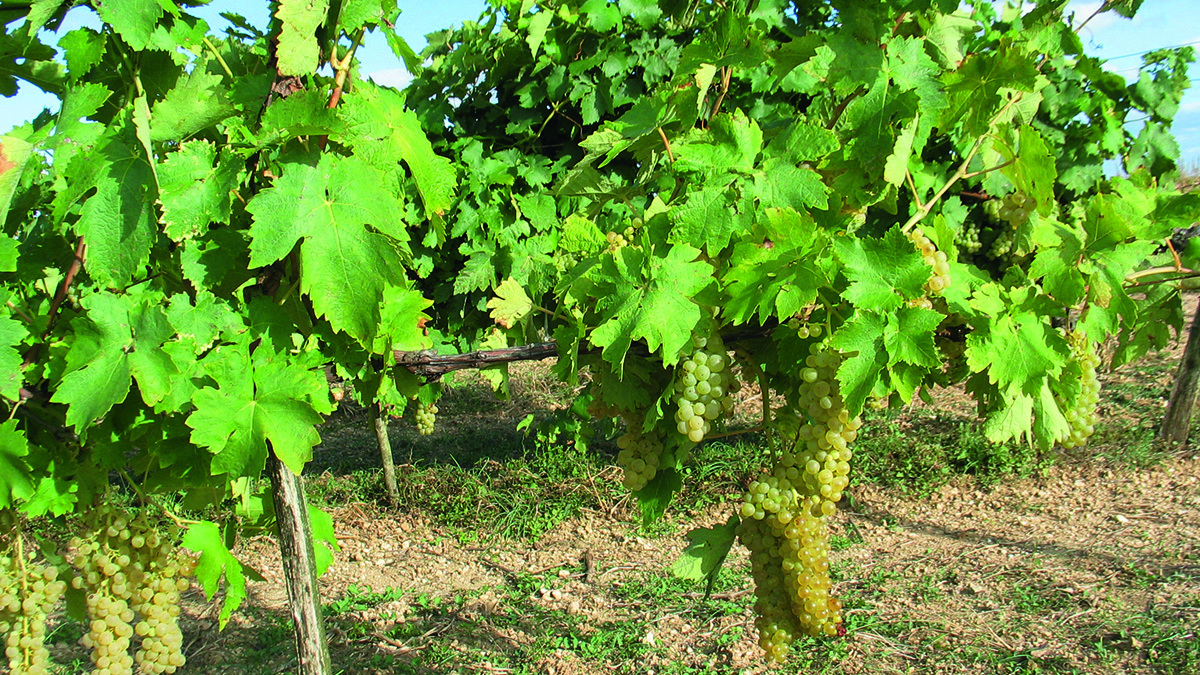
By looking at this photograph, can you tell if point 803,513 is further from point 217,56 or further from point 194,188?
point 217,56

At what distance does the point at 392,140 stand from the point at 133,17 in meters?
0.46

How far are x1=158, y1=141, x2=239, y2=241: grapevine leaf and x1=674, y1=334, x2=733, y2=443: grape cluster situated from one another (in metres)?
0.87

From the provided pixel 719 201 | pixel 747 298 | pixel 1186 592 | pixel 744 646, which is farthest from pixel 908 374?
pixel 1186 592

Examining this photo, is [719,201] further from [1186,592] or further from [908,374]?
[1186,592]

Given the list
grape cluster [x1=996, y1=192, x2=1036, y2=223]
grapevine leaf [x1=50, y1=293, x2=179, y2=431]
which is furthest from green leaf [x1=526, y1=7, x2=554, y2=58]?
grapevine leaf [x1=50, y1=293, x2=179, y2=431]

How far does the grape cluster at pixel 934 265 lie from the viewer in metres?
1.60

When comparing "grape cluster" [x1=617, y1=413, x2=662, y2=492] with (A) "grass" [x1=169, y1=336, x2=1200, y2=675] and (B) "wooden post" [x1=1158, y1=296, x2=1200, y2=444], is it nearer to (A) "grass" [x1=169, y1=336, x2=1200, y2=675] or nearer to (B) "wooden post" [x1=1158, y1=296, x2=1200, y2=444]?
(A) "grass" [x1=169, y1=336, x2=1200, y2=675]

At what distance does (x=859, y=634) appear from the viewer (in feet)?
11.6

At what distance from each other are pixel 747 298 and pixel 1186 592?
322cm

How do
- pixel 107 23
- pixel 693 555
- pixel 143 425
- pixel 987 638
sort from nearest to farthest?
1. pixel 107 23
2. pixel 143 425
3. pixel 693 555
4. pixel 987 638

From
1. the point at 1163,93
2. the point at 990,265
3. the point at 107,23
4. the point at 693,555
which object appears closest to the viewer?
the point at 107,23

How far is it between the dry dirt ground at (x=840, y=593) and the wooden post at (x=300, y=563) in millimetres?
1529

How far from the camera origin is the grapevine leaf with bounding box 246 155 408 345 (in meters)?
1.49

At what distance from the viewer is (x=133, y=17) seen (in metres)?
1.47
